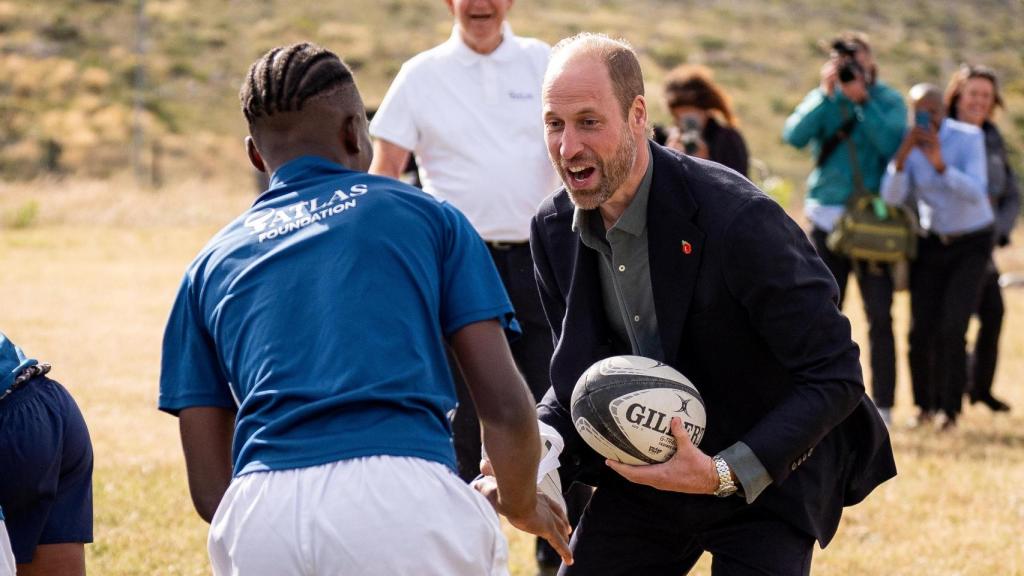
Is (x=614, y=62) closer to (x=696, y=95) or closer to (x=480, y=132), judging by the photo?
(x=480, y=132)

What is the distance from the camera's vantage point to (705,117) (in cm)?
888

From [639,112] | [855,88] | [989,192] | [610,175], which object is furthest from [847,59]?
[610,175]

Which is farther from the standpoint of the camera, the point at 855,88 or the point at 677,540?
the point at 855,88

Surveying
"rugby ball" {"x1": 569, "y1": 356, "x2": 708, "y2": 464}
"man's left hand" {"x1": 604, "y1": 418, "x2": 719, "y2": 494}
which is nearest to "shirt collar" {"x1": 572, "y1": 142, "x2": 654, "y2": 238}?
"rugby ball" {"x1": 569, "y1": 356, "x2": 708, "y2": 464}

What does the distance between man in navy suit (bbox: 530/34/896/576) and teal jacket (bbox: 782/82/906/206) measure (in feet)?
20.3

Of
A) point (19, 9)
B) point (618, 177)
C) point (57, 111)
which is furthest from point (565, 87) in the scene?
point (19, 9)

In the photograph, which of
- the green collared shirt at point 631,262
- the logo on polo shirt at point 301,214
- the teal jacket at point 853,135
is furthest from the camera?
the teal jacket at point 853,135

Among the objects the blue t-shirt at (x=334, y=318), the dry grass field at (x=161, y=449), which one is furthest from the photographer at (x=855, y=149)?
the blue t-shirt at (x=334, y=318)

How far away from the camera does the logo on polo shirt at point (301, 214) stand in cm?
317

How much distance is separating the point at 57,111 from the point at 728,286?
41111 mm

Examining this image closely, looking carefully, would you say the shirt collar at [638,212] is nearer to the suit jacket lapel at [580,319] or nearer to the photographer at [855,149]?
the suit jacket lapel at [580,319]

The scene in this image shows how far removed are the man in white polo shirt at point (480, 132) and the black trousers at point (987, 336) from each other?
5.51m

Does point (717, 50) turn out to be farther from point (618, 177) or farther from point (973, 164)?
point (618, 177)

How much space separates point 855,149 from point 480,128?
4405mm
